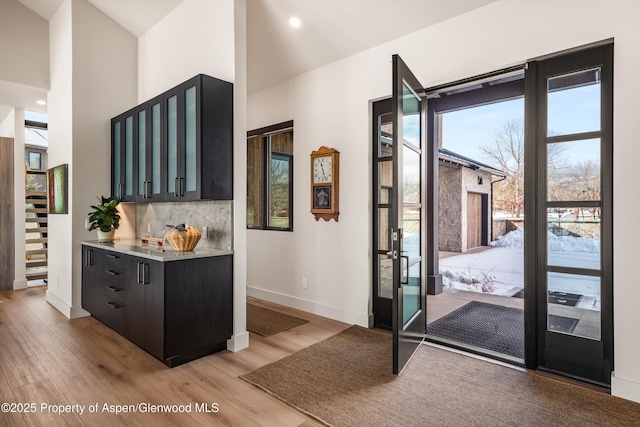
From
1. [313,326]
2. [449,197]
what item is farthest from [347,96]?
[449,197]

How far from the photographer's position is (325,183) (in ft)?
13.0

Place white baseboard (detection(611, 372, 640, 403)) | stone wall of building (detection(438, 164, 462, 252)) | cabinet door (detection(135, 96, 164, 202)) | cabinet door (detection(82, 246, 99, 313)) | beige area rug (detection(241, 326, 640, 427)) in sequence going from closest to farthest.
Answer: beige area rug (detection(241, 326, 640, 427)) < white baseboard (detection(611, 372, 640, 403)) < cabinet door (detection(135, 96, 164, 202)) < cabinet door (detection(82, 246, 99, 313)) < stone wall of building (detection(438, 164, 462, 252))

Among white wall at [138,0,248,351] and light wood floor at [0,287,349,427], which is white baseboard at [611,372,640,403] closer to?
light wood floor at [0,287,349,427]

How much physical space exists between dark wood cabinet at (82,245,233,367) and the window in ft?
5.38

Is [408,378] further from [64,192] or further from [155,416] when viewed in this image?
[64,192]

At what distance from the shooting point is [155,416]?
212 centimetres

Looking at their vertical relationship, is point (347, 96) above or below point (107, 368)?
above

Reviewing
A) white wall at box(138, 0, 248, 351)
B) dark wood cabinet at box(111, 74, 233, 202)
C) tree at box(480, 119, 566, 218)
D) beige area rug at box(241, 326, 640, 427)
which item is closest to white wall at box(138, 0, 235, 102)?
white wall at box(138, 0, 248, 351)

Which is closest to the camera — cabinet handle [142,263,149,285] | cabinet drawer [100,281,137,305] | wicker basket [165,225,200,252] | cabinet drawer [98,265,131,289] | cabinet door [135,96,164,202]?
cabinet handle [142,263,149,285]

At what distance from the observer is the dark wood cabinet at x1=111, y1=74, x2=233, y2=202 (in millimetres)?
2926

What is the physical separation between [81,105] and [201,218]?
2189 millimetres

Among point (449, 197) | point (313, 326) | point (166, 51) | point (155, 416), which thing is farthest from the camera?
point (449, 197)

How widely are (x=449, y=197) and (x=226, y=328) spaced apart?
5.37m

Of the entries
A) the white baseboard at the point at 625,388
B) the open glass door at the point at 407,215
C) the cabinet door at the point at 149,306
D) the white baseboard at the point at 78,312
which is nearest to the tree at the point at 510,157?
the open glass door at the point at 407,215
